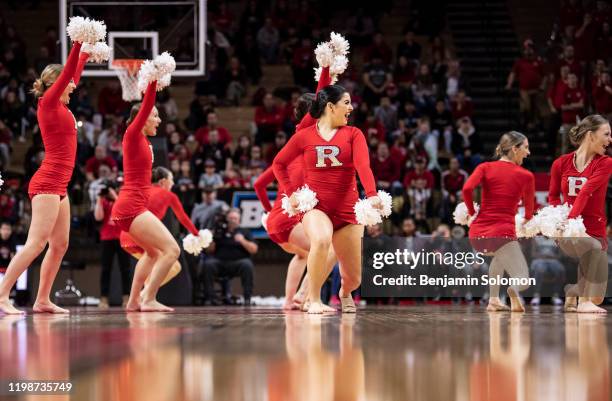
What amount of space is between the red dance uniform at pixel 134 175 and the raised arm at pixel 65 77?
970mm

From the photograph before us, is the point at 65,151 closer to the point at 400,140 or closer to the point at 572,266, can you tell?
the point at 572,266

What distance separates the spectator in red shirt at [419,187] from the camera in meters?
16.2

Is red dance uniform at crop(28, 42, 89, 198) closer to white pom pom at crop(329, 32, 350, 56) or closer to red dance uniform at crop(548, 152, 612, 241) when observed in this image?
white pom pom at crop(329, 32, 350, 56)

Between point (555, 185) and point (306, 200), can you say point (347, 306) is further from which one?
point (555, 185)

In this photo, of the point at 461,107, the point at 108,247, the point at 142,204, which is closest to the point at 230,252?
the point at 108,247

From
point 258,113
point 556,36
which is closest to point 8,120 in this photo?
point 258,113

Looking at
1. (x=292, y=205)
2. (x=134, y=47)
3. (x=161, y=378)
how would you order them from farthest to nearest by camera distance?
(x=134, y=47), (x=292, y=205), (x=161, y=378)

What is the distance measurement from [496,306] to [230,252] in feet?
22.2

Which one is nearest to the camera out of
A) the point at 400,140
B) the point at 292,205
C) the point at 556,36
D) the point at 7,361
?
the point at 7,361

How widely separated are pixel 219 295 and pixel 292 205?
7.80 m

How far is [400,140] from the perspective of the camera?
18.1 meters

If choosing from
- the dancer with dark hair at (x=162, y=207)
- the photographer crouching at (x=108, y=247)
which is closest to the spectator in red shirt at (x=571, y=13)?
the photographer crouching at (x=108, y=247)

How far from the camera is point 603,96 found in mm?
18266

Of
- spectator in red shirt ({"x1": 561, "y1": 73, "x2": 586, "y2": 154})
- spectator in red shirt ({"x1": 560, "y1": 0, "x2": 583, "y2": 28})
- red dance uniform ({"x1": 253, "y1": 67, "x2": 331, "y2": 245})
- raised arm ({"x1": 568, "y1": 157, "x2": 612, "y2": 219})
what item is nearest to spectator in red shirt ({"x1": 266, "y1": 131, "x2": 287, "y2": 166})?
spectator in red shirt ({"x1": 561, "y1": 73, "x2": 586, "y2": 154})
